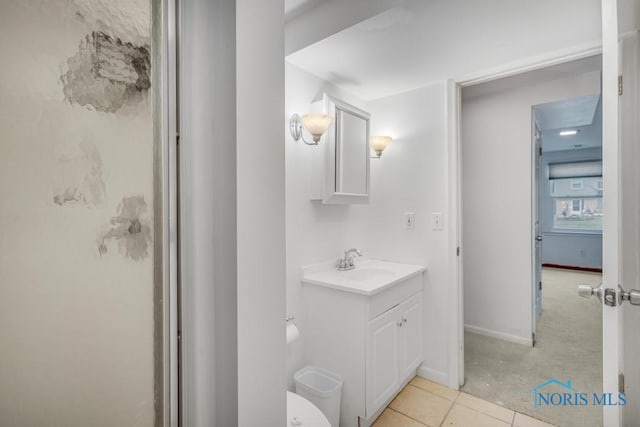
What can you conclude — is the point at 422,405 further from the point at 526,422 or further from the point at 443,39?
the point at 443,39

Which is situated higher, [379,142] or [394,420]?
[379,142]

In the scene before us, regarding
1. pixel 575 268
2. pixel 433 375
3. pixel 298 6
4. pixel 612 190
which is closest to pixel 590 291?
pixel 612 190

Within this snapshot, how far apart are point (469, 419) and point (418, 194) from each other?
153 centimetres

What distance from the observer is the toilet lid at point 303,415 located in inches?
50.1

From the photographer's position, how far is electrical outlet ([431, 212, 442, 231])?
7.54ft

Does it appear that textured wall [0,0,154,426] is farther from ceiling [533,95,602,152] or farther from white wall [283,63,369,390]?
ceiling [533,95,602,152]

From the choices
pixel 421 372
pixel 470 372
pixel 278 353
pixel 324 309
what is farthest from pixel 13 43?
pixel 470 372

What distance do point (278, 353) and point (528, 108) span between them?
3.18 m

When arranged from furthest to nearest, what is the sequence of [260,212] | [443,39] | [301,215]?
[301,215] → [443,39] → [260,212]

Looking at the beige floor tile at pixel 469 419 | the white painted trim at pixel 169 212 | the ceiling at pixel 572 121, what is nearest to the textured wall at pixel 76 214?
the white painted trim at pixel 169 212

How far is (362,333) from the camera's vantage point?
1747mm

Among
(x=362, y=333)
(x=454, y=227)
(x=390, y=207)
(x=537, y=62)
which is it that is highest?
(x=537, y=62)

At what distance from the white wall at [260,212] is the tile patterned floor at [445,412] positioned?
1.49 meters

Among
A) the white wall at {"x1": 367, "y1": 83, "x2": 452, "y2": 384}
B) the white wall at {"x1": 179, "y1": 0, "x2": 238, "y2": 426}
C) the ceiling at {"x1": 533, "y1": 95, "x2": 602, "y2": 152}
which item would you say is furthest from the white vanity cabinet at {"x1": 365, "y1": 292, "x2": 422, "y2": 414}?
the ceiling at {"x1": 533, "y1": 95, "x2": 602, "y2": 152}
